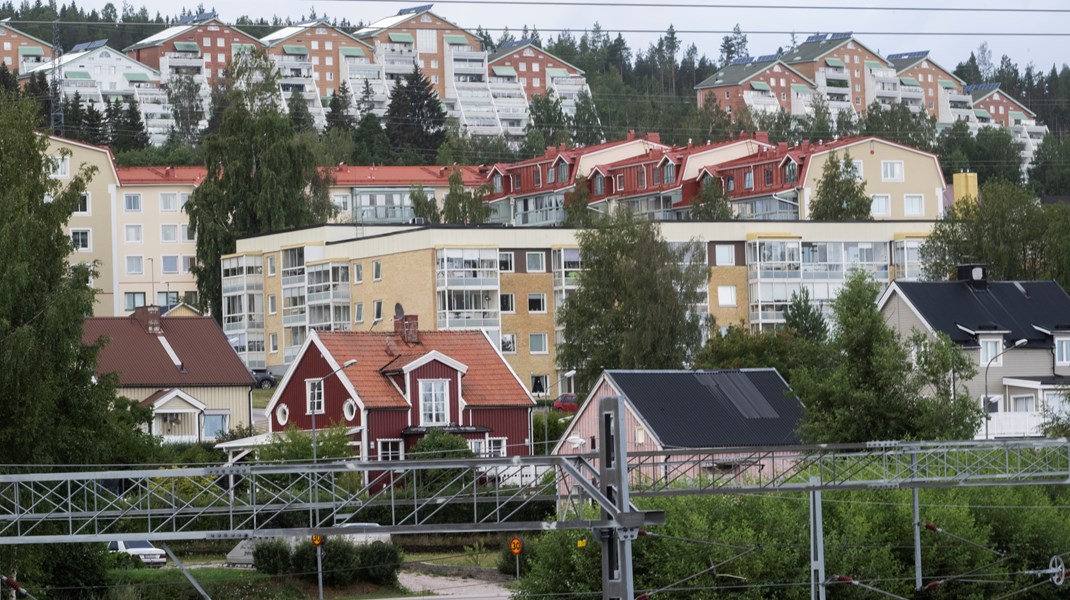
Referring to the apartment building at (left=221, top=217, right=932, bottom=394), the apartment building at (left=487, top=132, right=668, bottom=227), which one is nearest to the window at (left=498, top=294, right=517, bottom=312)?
the apartment building at (left=221, top=217, right=932, bottom=394)

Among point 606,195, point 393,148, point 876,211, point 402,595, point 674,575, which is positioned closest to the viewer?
point 674,575

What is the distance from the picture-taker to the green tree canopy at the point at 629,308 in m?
77.5

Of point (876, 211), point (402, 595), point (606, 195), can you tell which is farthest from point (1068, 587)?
point (606, 195)

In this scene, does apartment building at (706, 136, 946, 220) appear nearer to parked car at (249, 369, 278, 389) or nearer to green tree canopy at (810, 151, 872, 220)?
green tree canopy at (810, 151, 872, 220)

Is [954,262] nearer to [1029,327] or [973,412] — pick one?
[1029,327]

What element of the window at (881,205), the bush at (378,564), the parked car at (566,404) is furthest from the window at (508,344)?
the bush at (378,564)


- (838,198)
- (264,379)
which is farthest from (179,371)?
(838,198)

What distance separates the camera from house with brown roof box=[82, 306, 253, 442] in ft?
233

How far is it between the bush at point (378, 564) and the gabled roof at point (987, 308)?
2691 cm

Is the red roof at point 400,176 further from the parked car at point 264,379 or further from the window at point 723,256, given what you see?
the parked car at point 264,379

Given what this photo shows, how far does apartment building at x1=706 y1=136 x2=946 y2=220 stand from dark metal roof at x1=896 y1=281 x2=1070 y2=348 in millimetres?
40132

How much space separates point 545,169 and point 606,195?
6504 millimetres

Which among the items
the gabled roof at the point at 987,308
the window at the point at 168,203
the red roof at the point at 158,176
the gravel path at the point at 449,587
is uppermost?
the red roof at the point at 158,176

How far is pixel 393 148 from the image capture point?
171000 mm
